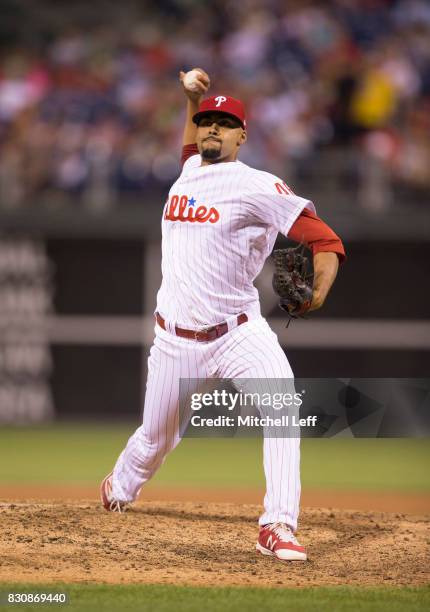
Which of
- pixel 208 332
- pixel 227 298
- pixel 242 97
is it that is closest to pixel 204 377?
pixel 208 332

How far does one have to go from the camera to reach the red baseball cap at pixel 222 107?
4949 mm

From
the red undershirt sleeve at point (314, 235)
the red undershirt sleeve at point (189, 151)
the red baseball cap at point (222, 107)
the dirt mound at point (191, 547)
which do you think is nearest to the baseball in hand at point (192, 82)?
the red undershirt sleeve at point (189, 151)

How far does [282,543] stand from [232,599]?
1.91ft

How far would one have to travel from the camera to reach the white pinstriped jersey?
4.80 metres

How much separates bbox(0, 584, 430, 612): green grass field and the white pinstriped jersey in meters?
1.22

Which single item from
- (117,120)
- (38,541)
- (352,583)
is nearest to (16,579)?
(38,541)

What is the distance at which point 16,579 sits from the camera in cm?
437

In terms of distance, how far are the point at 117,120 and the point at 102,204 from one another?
1.35m

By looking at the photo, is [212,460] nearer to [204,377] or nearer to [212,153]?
[204,377]

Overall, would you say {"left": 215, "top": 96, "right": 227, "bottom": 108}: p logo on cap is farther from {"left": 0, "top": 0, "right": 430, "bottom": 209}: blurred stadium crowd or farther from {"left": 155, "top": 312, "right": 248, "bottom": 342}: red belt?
{"left": 0, "top": 0, "right": 430, "bottom": 209}: blurred stadium crowd

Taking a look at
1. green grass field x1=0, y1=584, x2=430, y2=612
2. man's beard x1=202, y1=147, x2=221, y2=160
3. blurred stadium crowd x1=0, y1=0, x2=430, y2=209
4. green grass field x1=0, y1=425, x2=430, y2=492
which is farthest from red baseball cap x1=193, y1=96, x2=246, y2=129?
blurred stadium crowd x1=0, y1=0, x2=430, y2=209

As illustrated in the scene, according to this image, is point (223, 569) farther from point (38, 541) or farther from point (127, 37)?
point (127, 37)

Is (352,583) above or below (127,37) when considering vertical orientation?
below

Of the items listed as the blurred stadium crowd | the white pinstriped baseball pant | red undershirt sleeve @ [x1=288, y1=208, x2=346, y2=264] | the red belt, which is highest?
the blurred stadium crowd
